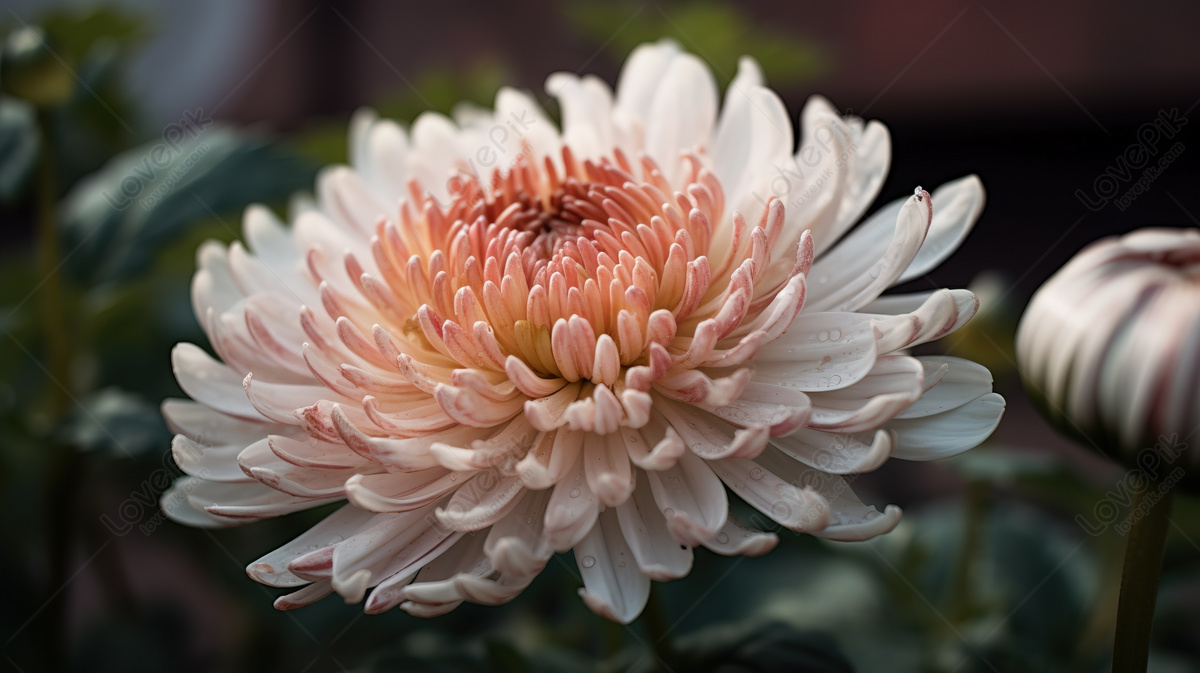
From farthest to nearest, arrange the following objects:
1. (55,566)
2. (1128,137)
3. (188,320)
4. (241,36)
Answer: (241,36) → (1128,137) → (188,320) → (55,566)

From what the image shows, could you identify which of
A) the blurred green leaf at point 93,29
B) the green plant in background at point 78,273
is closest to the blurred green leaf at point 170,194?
the green plant in background at point 78,273

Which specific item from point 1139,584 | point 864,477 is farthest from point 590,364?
point 864,477

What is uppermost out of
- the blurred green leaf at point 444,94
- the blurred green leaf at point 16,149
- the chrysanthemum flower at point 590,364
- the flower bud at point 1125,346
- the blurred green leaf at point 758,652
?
the blurred green leaf at point 16,149

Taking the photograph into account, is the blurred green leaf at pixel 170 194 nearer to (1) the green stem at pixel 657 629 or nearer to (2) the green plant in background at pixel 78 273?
(2) the green plant in background at pixel 78 273

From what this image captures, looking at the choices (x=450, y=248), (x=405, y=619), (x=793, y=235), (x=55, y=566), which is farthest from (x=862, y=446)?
(x=55, y=566)

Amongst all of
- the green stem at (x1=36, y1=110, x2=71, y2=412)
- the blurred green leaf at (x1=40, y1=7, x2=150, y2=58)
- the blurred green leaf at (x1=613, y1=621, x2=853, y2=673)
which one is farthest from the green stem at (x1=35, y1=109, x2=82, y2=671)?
the blurred green leaf at (x1=613, y1=621, x2=853, y2=673)

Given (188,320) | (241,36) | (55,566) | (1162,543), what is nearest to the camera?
(1162,543)

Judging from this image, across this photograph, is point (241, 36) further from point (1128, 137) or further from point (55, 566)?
point (1128, 137)

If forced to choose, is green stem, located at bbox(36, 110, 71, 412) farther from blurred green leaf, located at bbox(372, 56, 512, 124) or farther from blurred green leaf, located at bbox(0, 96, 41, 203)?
blurred green leaf, located at bbox(372, 56, 512, 124)
